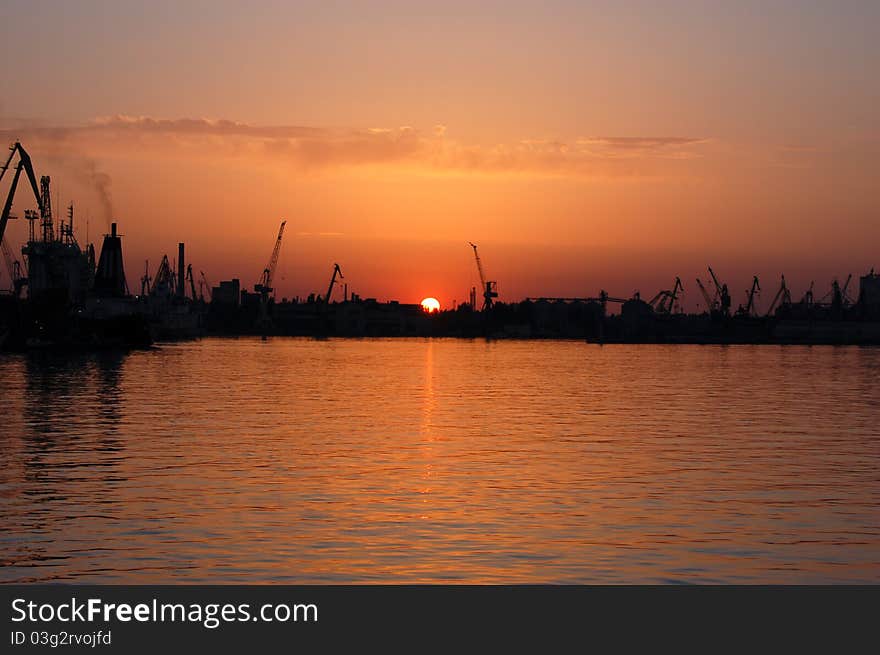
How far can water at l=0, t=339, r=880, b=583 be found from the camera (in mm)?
22219

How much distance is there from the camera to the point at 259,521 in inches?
1054

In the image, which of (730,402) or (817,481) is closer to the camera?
(817,481)

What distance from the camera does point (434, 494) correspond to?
31.7 m

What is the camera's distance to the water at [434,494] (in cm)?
2222

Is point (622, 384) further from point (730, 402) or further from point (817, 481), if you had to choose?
point (817, 481)
